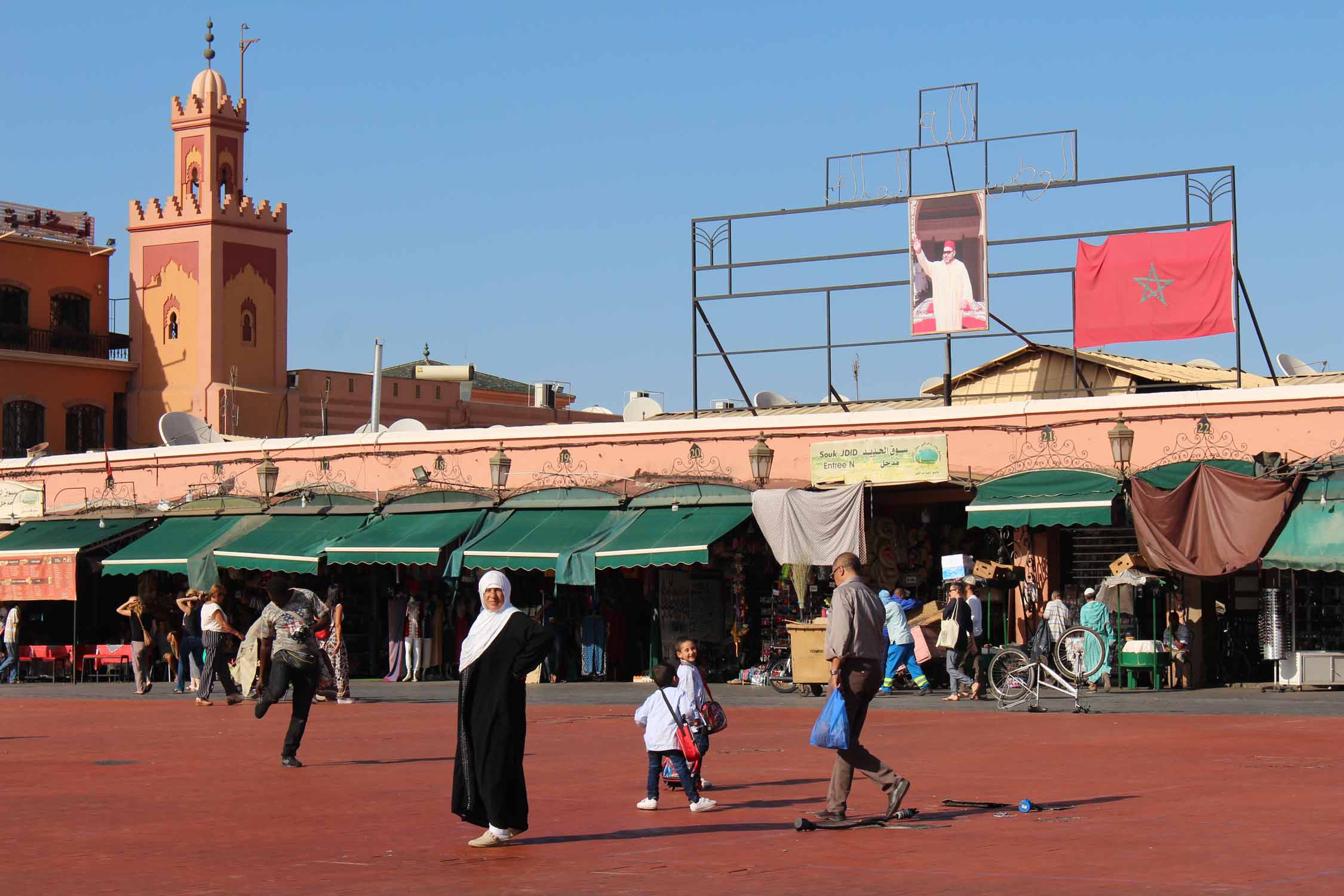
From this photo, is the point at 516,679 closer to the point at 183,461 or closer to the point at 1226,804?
the point at 1226,804

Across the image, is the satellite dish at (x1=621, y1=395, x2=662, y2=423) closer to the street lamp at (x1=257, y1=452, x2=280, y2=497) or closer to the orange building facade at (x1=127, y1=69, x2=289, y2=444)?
the street lamp at (x1=257, y1=452, x2=280, y2=497)

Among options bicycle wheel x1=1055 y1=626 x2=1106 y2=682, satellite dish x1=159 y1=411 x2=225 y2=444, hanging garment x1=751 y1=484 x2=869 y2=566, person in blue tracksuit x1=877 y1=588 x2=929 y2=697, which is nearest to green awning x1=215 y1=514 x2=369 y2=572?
satellite dish x1=159 y1=411 x2=225 y2=444

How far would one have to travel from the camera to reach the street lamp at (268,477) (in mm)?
32688

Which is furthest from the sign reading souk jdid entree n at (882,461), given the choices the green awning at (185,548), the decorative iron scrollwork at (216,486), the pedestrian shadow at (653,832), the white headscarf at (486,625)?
the white headscarf at (486,625)

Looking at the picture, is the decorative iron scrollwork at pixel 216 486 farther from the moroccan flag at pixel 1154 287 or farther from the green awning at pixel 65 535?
the moroccan flag at pixel 1154 287

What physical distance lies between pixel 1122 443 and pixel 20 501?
22.2 metres

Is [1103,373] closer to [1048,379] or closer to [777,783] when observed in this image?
[1048,379]

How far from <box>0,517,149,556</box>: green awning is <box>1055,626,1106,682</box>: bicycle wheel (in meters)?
18.2

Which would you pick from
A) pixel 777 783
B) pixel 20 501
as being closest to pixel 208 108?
pixel 20 501

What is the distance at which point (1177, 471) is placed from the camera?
25266 millimetres

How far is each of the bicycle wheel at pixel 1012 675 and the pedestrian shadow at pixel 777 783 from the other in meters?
7.92

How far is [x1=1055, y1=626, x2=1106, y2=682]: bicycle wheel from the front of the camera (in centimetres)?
2294

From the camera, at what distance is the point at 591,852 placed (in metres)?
9.98

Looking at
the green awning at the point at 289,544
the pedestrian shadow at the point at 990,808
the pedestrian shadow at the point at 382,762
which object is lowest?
the pedestrian shadow at the point at 382,762
